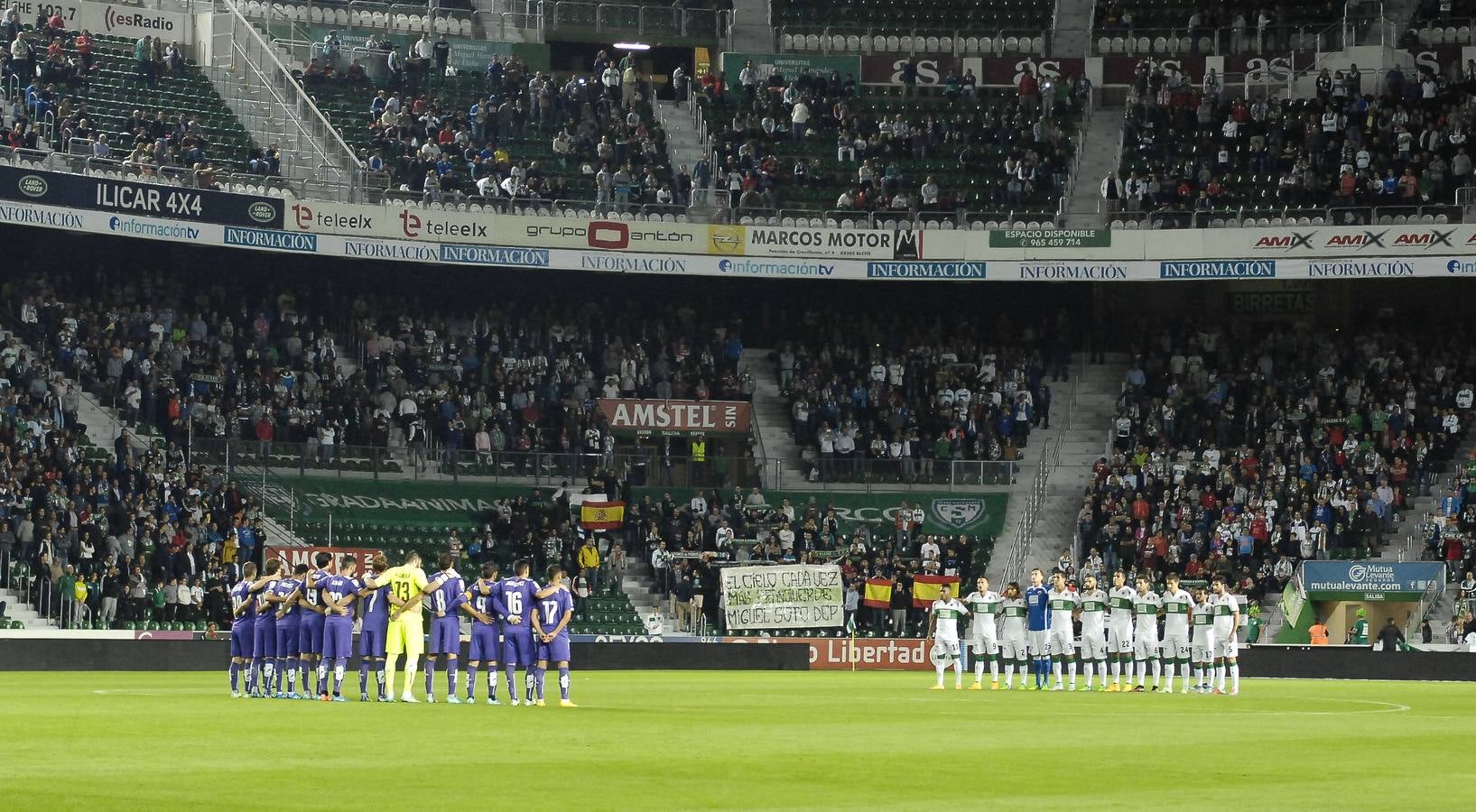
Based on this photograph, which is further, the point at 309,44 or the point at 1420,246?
the point at 309,44

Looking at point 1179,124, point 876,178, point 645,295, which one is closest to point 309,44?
point 645,295

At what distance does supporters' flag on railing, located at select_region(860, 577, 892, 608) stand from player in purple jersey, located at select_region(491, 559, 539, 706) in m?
21.5

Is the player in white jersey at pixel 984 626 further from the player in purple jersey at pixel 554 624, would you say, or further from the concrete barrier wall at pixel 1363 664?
the player in purple jersey at pixel 554 624

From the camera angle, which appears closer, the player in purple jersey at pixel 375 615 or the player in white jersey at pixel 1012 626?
the player in purple jersey at pixel 375 615

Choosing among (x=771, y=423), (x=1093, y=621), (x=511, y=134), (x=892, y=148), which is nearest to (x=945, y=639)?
(x=1093, y=621)

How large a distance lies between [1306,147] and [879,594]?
17848 mm

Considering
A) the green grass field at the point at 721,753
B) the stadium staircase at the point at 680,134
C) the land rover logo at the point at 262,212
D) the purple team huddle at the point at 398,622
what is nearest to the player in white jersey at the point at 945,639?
the green grass field at the point at 721,753

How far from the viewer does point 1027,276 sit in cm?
5272

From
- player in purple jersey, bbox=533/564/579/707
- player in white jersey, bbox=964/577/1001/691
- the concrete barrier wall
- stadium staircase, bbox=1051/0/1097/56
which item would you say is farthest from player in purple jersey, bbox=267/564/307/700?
stadium staircase, bbox=1051/0/1097/56

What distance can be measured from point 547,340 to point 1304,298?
65.9 feet

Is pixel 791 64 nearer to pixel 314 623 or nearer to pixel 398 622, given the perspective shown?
pixel 314 623

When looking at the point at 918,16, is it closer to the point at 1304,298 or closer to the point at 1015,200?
the point at 1015,200

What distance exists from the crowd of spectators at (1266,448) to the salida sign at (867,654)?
179 inches

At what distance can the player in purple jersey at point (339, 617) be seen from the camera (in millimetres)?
24484
